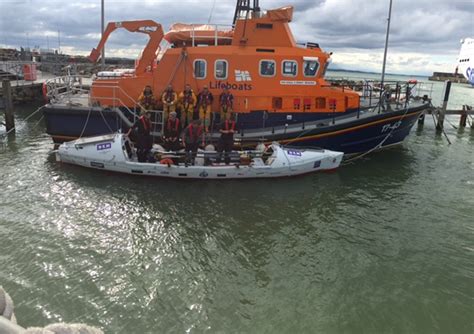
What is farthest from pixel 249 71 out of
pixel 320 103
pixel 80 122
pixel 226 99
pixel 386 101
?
pixel 80 122

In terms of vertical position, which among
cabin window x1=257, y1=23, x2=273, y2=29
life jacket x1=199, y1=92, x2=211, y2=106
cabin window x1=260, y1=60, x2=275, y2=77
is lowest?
life jacket x1=199, y1=92, x2=211, y2=106

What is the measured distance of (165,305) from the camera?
15.8 ft

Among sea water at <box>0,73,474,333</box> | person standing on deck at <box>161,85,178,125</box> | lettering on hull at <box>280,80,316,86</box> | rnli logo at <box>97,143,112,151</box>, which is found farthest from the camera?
lettering on hull at <box>280,80,316,86</box>

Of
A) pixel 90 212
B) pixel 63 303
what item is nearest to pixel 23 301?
pixel 63 303

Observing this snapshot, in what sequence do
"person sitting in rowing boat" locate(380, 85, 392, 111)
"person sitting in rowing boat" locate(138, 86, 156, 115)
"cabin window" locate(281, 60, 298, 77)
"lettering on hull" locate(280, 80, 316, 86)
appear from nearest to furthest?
"person sitting in rowing boat" locate(138, 86, 156, 115) < "cabin window" locate(281, 60, 298, 77) < "lettering on hull" locate(280, 80, 316, 86) < "person sitting in rowing boat" locate(380, 85, 392, 111)

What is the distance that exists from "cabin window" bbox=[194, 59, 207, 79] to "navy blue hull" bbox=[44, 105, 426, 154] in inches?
62.2

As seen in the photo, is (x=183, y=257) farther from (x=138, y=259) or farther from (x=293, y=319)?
(x=293, y=319)

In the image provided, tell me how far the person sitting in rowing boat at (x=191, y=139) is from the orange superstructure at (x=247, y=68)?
1.38 metres

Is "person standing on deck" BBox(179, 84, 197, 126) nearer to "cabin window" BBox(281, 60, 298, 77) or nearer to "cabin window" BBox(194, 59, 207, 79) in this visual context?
"cabin window" BBox(194, 59, 207, 79)

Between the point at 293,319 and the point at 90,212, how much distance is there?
181 inches

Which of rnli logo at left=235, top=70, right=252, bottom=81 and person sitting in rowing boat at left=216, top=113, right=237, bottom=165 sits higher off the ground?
rnli logo at left=235, top=70, right=252, bottom=81

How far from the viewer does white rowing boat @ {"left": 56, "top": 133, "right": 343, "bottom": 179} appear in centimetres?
920

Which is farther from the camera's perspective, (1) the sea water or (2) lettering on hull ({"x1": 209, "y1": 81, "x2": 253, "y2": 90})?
(2) lettering on hull ({"x1": 209, "y1": 81, "x2": 253, "y2": 90})

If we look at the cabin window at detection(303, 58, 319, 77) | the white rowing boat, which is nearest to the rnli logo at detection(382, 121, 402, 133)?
the white rowing boat
